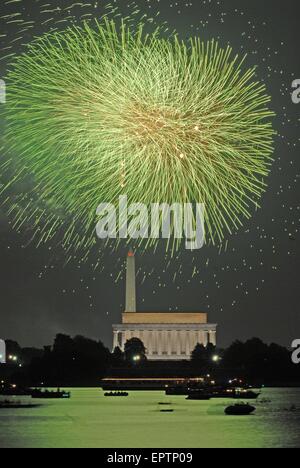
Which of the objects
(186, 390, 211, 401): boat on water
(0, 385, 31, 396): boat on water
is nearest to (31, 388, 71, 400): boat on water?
Answer: (0, 385, 31, 396): boat on water

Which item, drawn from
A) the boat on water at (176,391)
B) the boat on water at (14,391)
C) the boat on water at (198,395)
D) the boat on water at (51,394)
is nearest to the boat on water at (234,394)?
the boat on water at (198,395)

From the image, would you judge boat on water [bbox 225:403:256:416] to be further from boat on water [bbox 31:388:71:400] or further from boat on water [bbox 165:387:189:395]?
boat on water [bbox 165:387:189:395]

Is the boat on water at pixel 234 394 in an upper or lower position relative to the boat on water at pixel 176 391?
lower

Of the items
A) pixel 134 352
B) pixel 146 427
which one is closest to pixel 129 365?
pixel 134 352

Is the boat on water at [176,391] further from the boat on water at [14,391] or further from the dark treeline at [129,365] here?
the dark treeline at [129,365]
